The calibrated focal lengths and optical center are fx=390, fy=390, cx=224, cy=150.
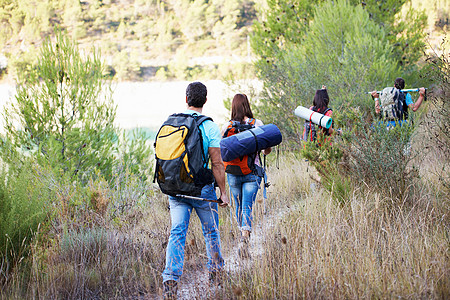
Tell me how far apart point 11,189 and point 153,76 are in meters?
61.0

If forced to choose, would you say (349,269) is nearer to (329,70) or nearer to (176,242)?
(176,242)

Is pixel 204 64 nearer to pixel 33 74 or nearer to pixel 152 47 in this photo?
pixel 152 47

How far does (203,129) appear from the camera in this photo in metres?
3.05

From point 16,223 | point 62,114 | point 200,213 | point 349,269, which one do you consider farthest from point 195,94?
point 62,114

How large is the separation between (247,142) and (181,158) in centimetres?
101

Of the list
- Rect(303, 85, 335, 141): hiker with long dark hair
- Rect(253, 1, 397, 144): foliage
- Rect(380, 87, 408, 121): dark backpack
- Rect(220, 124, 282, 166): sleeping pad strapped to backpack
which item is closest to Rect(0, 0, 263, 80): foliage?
Rect(253, 1, 397, 144): foliage

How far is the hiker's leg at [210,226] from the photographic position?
3.08m

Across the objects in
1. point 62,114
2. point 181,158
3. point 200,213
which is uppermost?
point 181,158

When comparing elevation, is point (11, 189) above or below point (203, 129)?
below

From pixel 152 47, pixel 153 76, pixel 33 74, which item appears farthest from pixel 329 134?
pixel 152 47

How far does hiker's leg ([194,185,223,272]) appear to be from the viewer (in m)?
3.08

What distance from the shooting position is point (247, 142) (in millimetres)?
3750

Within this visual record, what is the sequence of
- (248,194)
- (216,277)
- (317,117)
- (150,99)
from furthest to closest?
(150,99) → (317,117) → (248,194) → (216,277)

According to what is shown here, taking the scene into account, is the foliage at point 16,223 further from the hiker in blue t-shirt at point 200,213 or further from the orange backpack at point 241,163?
the orange backpack at point 241,163
